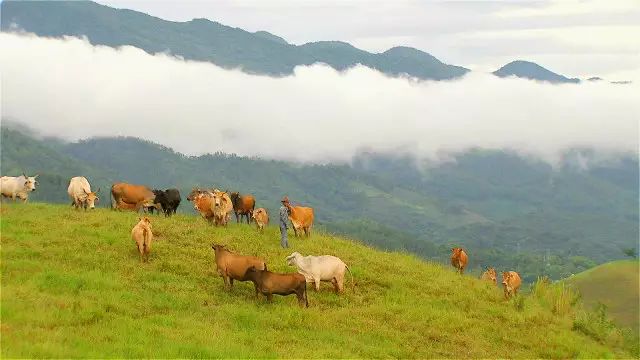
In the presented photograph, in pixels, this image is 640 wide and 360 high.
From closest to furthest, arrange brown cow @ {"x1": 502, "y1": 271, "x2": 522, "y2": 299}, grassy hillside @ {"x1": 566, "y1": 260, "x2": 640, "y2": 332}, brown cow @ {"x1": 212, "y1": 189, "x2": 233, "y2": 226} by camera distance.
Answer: brown cow @ {"x1": 502, "y1": 271, "x2": 522, "y2": 299}
brown cow @ {"x1": 212, "y1": 189, "x2": 233, "y2": 226}
grassy hillside @ {"x1": 566, "y1": 260, "x2": 640, "y2": 332}

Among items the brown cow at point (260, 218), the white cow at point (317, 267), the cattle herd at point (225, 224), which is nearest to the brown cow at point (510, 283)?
the cattle herd at point (225, 224)

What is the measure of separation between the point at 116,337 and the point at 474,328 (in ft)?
42.0

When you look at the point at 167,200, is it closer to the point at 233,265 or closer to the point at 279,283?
the point at 233,265

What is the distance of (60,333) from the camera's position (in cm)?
1841

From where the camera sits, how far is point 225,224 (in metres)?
35.0

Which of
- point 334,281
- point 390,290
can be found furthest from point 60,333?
point 390,290

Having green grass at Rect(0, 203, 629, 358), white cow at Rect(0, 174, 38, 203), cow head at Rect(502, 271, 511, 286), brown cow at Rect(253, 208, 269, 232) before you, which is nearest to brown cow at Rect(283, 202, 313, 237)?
green grass at Rect(0, 203, 629, 358)

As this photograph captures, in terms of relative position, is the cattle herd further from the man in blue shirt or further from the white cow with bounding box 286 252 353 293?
the man in blue shirt

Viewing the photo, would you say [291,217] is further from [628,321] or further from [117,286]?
[628,321]

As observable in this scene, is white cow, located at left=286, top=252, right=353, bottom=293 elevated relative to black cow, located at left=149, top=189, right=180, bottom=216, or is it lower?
lower

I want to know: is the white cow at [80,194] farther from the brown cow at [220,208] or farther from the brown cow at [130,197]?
the brown cow at [220,208]

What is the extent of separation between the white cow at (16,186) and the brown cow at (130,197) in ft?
14.4

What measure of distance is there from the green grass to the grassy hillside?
116 meters

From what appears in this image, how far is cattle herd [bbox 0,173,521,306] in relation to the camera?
24.5 metres
